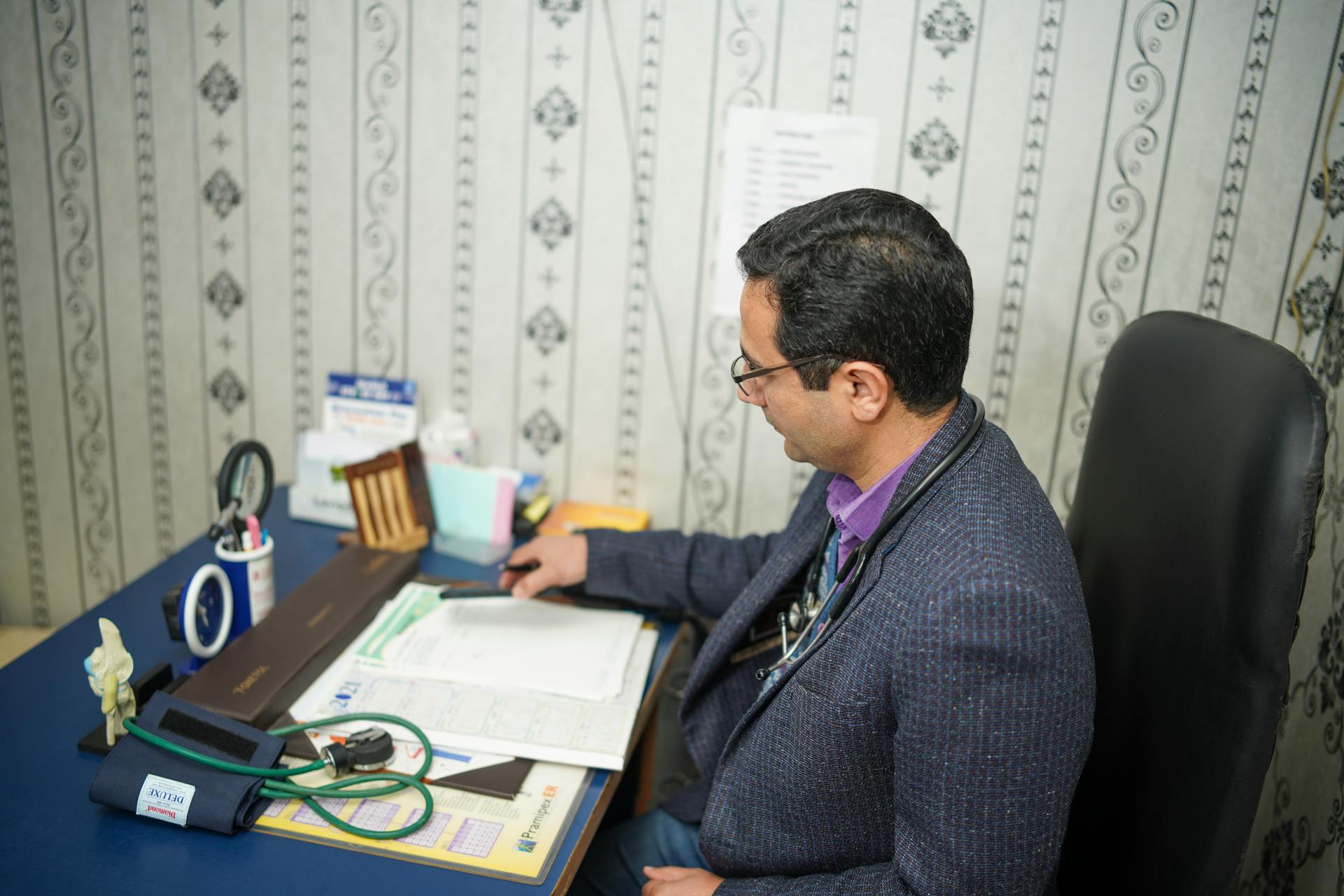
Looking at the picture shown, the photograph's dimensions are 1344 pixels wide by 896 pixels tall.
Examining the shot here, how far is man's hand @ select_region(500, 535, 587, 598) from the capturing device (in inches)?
56.9

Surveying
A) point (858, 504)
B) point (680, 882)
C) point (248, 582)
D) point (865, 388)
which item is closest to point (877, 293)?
point (865, 388)

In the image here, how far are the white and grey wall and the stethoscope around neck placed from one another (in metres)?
0.59

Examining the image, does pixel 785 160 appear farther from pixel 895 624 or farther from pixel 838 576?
pixel 895 624

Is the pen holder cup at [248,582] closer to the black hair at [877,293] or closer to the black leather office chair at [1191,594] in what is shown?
the black hair at [877,293]

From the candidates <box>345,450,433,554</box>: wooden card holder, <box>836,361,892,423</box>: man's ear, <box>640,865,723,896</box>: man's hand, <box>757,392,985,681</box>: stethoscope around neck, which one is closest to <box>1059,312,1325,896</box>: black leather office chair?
<box>757,392,985,681</box>: stethoscope around neck

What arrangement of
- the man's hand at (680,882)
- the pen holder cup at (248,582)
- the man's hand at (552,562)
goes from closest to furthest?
the man's hand at (680,882), the pen holder cup at (248,582), the man's hand at (552,562)

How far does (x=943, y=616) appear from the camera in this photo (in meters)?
0.87

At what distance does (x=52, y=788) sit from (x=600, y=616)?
74cm

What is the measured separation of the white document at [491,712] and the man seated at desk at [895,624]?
0.15 metres

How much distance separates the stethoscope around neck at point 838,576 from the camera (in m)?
1.01

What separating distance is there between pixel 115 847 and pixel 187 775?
90mm

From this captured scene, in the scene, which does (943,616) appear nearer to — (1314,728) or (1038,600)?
(1038,600)

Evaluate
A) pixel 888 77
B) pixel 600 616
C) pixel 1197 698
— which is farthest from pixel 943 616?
pixel 888 77

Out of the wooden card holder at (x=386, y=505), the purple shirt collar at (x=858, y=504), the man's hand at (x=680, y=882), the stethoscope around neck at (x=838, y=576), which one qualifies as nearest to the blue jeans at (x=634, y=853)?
the man's hand at (x=680, y=882)
